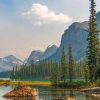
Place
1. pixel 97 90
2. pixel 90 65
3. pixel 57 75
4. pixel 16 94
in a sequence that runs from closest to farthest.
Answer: pixel 16 94 → pixel 97 90 → pixel 90 65 → pixel 57 75

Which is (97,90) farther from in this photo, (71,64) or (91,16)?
(71,64)

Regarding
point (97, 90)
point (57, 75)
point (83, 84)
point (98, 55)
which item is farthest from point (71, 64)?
point (97, 90)

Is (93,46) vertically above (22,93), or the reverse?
(93,46)

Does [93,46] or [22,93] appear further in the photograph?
[93,46]

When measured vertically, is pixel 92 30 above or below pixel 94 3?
below

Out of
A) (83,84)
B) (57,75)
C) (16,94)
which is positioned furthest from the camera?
(57,75)

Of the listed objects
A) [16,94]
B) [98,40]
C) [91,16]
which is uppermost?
[91,16]

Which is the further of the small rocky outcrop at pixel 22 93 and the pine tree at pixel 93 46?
the pine tree at pixel 93 46

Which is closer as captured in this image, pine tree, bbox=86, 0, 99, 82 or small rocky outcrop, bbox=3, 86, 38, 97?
small rocky outcrop, bbox=3, 86, 38, 97

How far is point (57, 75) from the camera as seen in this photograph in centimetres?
14525

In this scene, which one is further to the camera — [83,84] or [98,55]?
[83,84]

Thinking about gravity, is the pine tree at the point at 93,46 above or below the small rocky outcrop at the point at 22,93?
above

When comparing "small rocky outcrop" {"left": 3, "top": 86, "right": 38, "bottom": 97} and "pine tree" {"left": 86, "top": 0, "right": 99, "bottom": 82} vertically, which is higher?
"pine tree" {"left": 86, "top": 0, "right": 99, "bottom": 82}

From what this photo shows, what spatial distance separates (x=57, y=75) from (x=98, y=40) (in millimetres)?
51153
